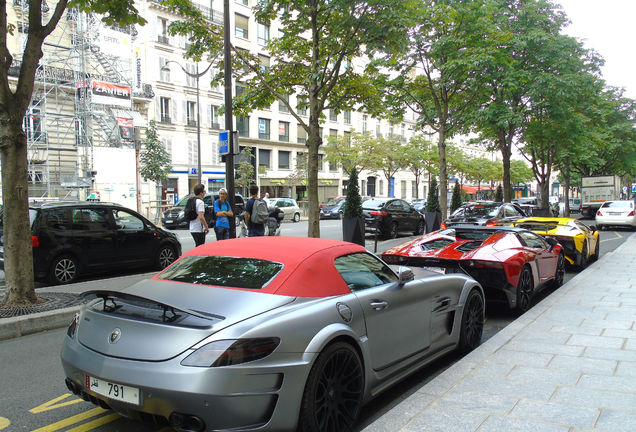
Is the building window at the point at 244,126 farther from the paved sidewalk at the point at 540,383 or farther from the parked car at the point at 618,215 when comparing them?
the paved sidewalk at the point at 540,383

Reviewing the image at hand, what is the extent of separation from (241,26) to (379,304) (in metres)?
45.8

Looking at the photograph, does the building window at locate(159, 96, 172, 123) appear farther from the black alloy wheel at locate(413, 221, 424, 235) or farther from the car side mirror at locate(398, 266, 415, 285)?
the car side mirror at locate(398, 266, 415, 285)

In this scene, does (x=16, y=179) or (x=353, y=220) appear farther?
(x=353, y=220)

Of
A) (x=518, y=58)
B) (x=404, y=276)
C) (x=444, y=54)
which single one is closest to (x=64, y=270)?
(x=404, y=276)

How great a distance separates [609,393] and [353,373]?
2.11 metres

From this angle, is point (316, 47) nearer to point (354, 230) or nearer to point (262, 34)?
point (354, 230)

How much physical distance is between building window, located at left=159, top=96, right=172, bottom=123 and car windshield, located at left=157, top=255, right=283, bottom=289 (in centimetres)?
3849

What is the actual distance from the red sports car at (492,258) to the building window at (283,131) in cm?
4352

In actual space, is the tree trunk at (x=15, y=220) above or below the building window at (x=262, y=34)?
below

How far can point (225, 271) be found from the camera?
3521 millimetres

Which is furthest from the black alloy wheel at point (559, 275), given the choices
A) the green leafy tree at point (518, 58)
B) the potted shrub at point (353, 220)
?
the green leafy tree at point (518, 58)

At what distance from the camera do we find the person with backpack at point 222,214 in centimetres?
1067

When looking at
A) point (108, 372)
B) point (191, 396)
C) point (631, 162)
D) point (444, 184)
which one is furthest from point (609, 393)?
point (631, 162)

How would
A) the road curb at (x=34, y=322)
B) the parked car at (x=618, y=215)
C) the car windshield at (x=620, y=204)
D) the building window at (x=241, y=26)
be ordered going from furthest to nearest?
1. the building window at (x=241, y=26)
2. the car windshield at (x=620, y=204)
3. the parked car at (x=618, y=215)
4. the road curb at (x=34, y=322)
